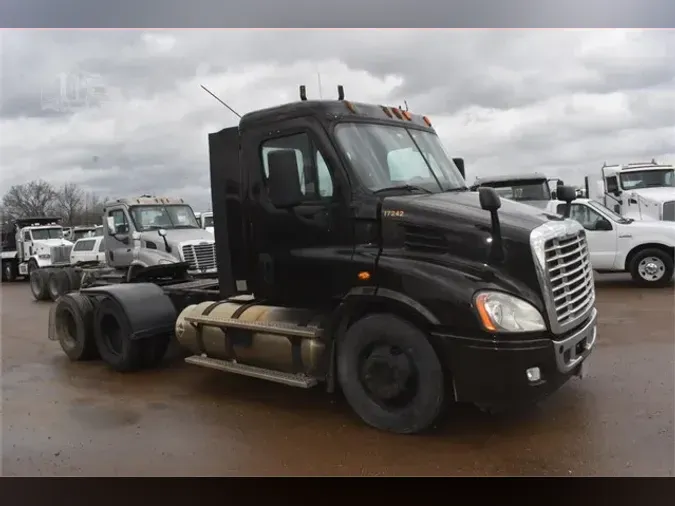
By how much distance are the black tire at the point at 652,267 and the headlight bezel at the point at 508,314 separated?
336 inches

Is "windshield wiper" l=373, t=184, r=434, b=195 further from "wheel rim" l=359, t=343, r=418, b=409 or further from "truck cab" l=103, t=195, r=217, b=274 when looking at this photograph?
"truck cab" l=103, t=195, r=217, b=274

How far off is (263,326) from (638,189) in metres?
12.4

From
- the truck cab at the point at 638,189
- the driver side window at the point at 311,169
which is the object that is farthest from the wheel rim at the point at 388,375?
the truck cab at the point at 638,189

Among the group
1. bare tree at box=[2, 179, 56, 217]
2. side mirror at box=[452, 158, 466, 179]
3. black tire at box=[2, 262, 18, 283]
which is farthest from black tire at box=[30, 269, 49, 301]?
side mirror at box=[452, 158, 466, 179]

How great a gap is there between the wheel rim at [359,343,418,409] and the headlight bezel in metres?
0.64

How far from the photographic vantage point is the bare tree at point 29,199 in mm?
5766

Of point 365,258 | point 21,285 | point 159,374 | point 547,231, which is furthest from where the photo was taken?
point 21,285

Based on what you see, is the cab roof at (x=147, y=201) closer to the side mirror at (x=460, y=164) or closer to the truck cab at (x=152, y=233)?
the truck cab at (x=152, y=233)

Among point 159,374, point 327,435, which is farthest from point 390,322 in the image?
point 159,374

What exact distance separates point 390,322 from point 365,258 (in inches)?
20.3

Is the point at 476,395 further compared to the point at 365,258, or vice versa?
the point at 365,258

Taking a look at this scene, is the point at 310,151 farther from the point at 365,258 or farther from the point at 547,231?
the point at 547,231

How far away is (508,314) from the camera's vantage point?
3973 millimetres

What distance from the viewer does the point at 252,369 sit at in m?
5.15
